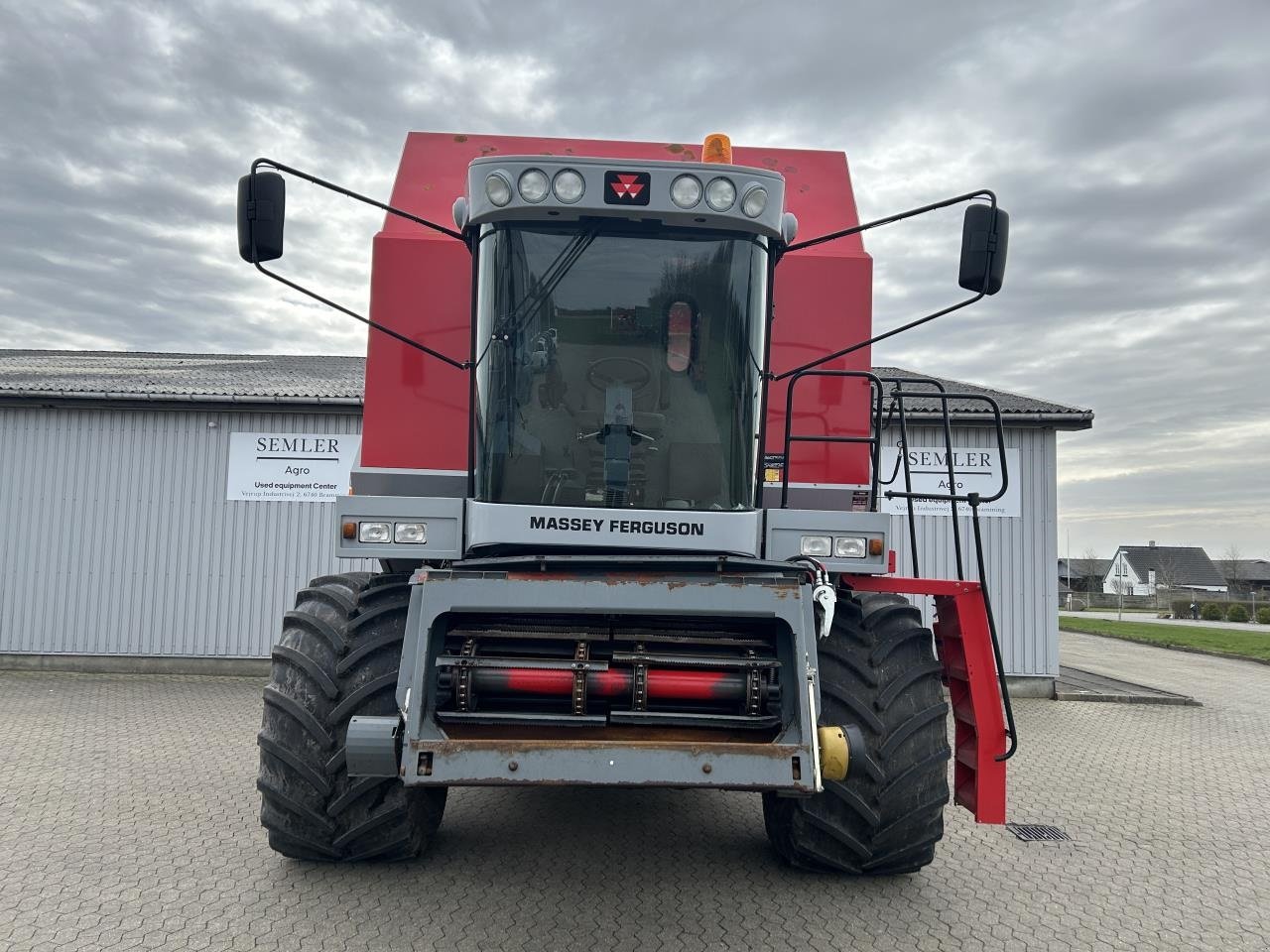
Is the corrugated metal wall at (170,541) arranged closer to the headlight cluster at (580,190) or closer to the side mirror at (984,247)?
the side mirror at (984,247)

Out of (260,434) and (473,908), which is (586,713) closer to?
(473,908)

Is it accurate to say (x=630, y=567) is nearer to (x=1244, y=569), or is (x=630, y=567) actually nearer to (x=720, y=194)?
(x=720, y=194)

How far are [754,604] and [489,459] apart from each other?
131 cm

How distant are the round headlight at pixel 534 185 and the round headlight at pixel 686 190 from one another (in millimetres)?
528

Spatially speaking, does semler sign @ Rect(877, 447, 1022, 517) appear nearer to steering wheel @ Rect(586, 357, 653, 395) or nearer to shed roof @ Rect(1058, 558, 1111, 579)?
steering wheel @ Rect(586, 357, 653, 395)

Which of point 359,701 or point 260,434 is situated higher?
point 260,434

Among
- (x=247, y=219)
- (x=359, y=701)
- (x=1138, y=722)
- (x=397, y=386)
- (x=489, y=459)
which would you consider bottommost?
(x=1138, y=722)

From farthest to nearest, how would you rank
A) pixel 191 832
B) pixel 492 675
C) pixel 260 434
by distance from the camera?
pixel 260 434 < pixel 191 832 < pixel 492 675

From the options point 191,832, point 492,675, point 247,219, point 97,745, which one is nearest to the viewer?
point 492,675

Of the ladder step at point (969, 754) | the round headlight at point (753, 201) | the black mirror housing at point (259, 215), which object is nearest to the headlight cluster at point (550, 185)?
the round headlight at point (753, 201)

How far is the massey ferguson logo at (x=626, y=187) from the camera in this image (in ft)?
12.7

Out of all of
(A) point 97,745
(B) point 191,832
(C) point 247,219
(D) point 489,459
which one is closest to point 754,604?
(D) point 489,459

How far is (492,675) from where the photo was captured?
3.59 m

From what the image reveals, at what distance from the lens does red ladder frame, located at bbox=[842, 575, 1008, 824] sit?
13.1ft
